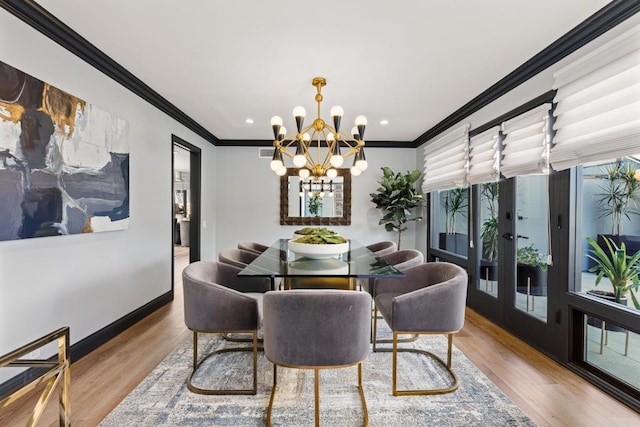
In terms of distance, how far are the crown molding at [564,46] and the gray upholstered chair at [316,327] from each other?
231 centimetres

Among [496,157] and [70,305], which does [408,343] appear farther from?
[70,305]

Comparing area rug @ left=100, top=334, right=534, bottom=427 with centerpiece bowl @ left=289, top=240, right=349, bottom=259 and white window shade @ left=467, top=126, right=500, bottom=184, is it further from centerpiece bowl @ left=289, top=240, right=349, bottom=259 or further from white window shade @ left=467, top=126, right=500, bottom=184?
white window shade @ left=467, top=126, right=500, bottom=184

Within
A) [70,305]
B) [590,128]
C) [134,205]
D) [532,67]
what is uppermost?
[532,67]

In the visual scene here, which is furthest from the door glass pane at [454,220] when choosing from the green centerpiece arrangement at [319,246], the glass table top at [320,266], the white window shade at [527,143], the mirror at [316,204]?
the green centerpiece arrangement at [319,246]

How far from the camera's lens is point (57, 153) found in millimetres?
2209

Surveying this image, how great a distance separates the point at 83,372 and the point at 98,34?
97.1 inches

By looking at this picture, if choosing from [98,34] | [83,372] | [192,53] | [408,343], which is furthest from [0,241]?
[408,343]

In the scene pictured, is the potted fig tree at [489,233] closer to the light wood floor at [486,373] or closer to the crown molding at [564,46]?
the light wood floor at [486,373]

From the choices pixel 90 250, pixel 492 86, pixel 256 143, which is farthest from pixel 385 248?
pixel 256 143

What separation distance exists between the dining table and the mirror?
99.0 inches

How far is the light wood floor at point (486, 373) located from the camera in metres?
1.86

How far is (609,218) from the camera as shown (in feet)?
7.29

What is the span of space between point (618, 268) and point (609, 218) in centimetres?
34

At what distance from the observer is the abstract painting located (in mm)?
1887
